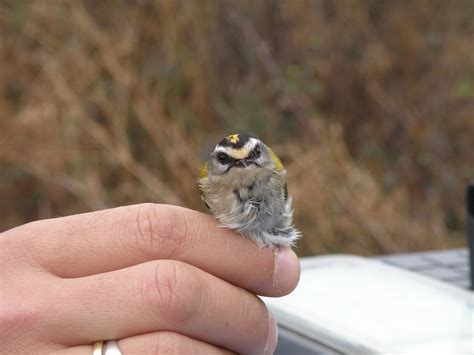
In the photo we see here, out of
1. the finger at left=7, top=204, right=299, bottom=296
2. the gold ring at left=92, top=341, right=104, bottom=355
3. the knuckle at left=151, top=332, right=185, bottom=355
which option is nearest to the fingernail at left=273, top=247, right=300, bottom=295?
the finger at left=7, top=204, right=299, bottom=296

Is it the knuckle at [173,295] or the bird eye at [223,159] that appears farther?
the bird eye at [223,159]

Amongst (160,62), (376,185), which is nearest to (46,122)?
(160,62)

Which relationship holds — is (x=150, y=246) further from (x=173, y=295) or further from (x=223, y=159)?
(x=223, y=159)

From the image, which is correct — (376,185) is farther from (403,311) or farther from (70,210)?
(403,311)

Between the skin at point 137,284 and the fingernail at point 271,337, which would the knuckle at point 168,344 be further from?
the fingernail at point 271,337

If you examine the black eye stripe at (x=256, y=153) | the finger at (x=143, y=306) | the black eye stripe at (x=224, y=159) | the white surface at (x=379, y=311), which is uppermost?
the black eye stripe at (x=256, y=153)

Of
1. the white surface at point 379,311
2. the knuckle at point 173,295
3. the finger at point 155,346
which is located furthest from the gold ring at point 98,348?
the white surface at point 379,311

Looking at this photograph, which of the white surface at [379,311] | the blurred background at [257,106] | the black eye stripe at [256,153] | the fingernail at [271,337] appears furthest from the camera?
the blurred background at [257,106]

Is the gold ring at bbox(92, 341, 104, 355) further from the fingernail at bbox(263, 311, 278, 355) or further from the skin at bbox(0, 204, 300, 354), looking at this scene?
the fingernail at bbox(263, 311, 278, 355)
